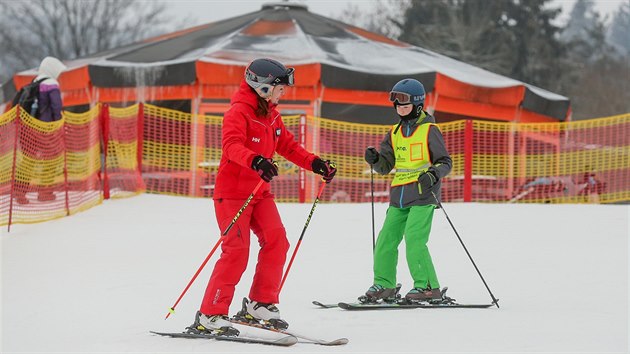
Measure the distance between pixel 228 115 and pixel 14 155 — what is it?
614 centimetres

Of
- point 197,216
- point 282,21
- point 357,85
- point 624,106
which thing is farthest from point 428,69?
point 624,106

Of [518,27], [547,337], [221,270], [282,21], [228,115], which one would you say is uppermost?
[518,27]

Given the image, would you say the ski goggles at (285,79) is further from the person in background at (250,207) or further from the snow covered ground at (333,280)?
the snow covered ground at (333,280)

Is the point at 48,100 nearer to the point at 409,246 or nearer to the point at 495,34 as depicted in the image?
the point at 409,246

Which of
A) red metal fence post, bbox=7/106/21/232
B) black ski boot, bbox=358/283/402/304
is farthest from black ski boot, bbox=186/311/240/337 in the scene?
red metal fence post, bbox=7/106/21/232

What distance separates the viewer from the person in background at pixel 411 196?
293 inches

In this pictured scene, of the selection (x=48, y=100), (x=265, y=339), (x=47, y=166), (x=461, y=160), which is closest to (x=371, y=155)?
(x=265, y=339)

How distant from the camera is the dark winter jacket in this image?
7.43 m

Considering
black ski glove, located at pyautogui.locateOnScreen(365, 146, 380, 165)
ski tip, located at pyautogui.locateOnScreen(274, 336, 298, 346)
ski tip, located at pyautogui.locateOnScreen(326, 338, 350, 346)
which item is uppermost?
black ski glove, located at pyautogui.locateOnScreen(365, 146, 380, 165)

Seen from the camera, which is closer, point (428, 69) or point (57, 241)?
point (57, 241)

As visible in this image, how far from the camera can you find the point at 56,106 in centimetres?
1376

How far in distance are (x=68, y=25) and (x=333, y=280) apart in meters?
45.2

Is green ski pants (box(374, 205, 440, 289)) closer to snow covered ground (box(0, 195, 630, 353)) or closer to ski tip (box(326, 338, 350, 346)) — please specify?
snow covered ground (box(0, 195, 630, 353))

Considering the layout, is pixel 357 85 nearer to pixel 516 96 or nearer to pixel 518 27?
pixel 516 96
